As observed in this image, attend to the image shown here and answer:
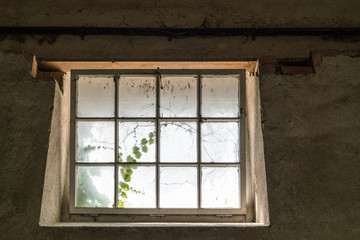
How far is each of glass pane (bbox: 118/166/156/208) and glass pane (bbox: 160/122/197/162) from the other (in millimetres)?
158

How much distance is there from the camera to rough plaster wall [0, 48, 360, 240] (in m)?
2.03

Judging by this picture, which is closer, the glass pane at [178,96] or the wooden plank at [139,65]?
the wooden plank at [139,65]

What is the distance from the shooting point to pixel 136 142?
2.42 m

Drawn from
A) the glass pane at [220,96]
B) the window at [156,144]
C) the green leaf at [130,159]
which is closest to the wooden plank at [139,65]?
the window at [156,144]

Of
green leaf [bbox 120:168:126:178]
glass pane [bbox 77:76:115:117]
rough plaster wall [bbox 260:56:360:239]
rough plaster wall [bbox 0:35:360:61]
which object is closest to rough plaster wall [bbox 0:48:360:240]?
rough plaster wall [bbox 260:56:360:239]

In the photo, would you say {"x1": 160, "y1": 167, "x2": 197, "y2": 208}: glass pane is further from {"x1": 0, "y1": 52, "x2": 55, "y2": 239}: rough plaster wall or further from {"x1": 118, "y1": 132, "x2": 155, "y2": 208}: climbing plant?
{"x1": 0, "y1": 52, "x2": 55, "y2": 239}: rough plaster wall

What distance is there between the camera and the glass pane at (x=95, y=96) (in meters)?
2.46

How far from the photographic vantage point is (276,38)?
91.6 inches

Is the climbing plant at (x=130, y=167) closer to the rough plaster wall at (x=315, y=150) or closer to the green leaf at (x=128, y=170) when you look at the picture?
the green leaf at (x=128, y=170)

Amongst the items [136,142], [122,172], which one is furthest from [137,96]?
[122,172]

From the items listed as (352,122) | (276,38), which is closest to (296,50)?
(276,38)

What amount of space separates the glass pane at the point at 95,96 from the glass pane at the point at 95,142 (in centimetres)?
8

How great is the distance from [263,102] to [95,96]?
1.17 metres
